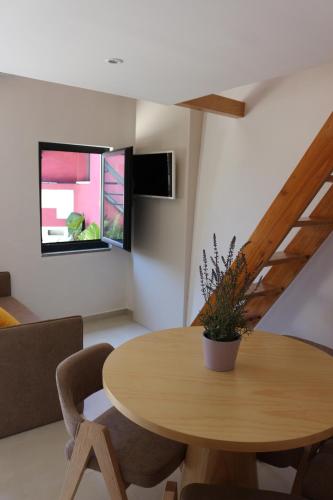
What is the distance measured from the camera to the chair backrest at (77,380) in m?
1.57

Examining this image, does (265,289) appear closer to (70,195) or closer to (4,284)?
(4,284)

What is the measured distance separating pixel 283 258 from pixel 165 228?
71.5 inches

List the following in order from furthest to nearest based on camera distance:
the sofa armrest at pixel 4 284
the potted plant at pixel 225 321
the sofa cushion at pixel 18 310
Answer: the sofa armrest at pixel 4 284, the sofa cushion at pixel 18 310, the potted plant at pixel 225 321

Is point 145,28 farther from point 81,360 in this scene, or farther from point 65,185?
point 65,185

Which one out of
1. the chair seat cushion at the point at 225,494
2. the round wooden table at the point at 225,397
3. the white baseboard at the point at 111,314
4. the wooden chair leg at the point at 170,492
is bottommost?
the white baseboard at the point at 111,314

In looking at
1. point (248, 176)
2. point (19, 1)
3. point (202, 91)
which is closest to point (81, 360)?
point (19, 1)

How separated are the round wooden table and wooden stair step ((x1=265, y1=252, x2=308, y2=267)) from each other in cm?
56

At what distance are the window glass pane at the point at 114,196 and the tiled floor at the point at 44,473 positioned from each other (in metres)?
2.15

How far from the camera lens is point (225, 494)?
1.33 m

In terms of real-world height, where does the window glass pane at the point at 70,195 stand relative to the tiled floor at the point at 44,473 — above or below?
above

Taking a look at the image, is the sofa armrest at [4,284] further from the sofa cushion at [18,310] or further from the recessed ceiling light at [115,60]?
the recessed ceiling light at [115,60]

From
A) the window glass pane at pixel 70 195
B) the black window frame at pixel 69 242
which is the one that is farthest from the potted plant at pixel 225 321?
the window glass pane at pixel 70 195

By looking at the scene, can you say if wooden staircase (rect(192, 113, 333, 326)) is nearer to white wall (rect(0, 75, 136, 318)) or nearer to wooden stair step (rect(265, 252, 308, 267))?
wooden stair step (rect(265, 252, 308, 267))

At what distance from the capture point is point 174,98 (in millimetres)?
2760
